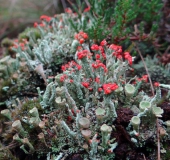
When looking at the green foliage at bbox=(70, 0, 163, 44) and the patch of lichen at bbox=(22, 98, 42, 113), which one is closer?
the patch of lichen at bbox=(22, 98, 42, 113)

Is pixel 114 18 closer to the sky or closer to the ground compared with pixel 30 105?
closer to the sky

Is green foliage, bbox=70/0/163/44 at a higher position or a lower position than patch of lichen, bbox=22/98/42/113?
higher

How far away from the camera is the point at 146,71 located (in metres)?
2.05

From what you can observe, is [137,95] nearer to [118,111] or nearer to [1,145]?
[118,111]

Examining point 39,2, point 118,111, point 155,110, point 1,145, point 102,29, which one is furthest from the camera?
point 39,2

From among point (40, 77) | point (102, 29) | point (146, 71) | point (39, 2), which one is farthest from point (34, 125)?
point (39, 2)

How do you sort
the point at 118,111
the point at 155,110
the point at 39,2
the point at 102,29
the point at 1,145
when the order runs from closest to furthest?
the point at 155,110, the point at 118,111, the point at 1,145, the point at 102,29, the point at 39,2

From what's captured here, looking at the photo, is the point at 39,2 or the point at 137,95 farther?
the point at 39,2

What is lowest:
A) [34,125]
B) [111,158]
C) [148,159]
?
[148,159]

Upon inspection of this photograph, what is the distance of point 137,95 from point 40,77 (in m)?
0.78

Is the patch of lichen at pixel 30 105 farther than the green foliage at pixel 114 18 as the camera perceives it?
No

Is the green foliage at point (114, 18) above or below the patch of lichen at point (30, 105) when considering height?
above

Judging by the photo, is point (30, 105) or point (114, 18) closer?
point (30, 105)

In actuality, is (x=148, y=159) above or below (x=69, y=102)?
below
